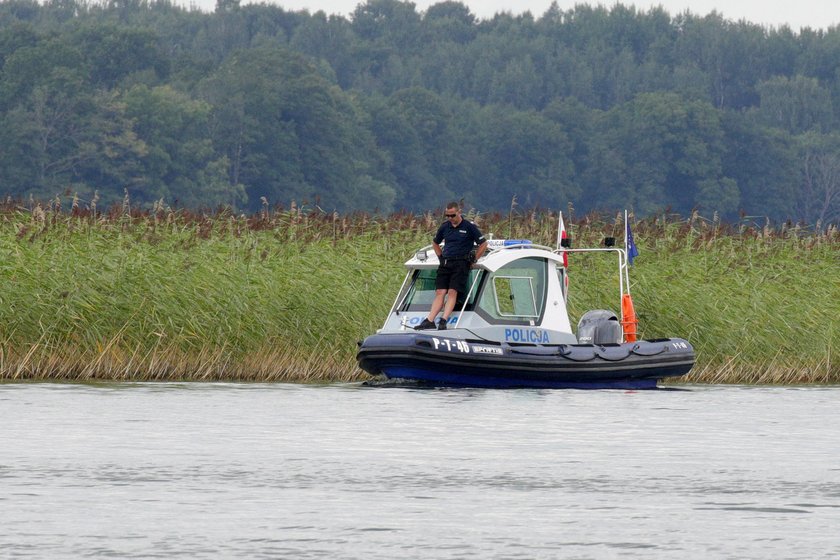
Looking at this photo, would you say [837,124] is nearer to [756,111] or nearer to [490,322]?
[756,111]

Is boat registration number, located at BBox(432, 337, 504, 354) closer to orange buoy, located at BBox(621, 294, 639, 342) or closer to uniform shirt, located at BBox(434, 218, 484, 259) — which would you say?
uniform shirt, located at BBox(434, 218, 484, 259)

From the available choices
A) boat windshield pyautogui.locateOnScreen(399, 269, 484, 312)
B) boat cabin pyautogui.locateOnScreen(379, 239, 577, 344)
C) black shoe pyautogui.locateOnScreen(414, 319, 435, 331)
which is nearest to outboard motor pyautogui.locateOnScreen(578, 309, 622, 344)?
boat cabin pyautogui.locateOnScreen(379, 239, 577, 344)

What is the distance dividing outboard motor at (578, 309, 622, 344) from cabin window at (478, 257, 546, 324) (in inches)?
21.8

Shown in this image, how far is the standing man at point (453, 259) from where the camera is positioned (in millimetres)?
21172

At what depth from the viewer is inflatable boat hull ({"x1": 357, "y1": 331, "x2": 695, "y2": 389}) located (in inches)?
800

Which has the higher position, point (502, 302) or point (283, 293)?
point (283, 293)

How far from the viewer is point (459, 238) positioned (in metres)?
21.4

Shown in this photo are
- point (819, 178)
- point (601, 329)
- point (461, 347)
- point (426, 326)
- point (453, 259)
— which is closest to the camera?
point (461, 347)

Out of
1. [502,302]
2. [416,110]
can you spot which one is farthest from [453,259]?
[416,110]

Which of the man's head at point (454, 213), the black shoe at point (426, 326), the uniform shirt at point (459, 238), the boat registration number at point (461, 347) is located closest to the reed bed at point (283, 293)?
the black shoe at point (426, 326)

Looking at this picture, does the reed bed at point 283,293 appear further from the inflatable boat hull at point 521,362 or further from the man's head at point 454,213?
the man's head at point 454,213

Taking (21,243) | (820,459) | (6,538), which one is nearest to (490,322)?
(21,243)

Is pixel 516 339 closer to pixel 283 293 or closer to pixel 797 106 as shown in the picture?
pixel 283 293

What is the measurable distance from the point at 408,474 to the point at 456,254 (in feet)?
26.8
